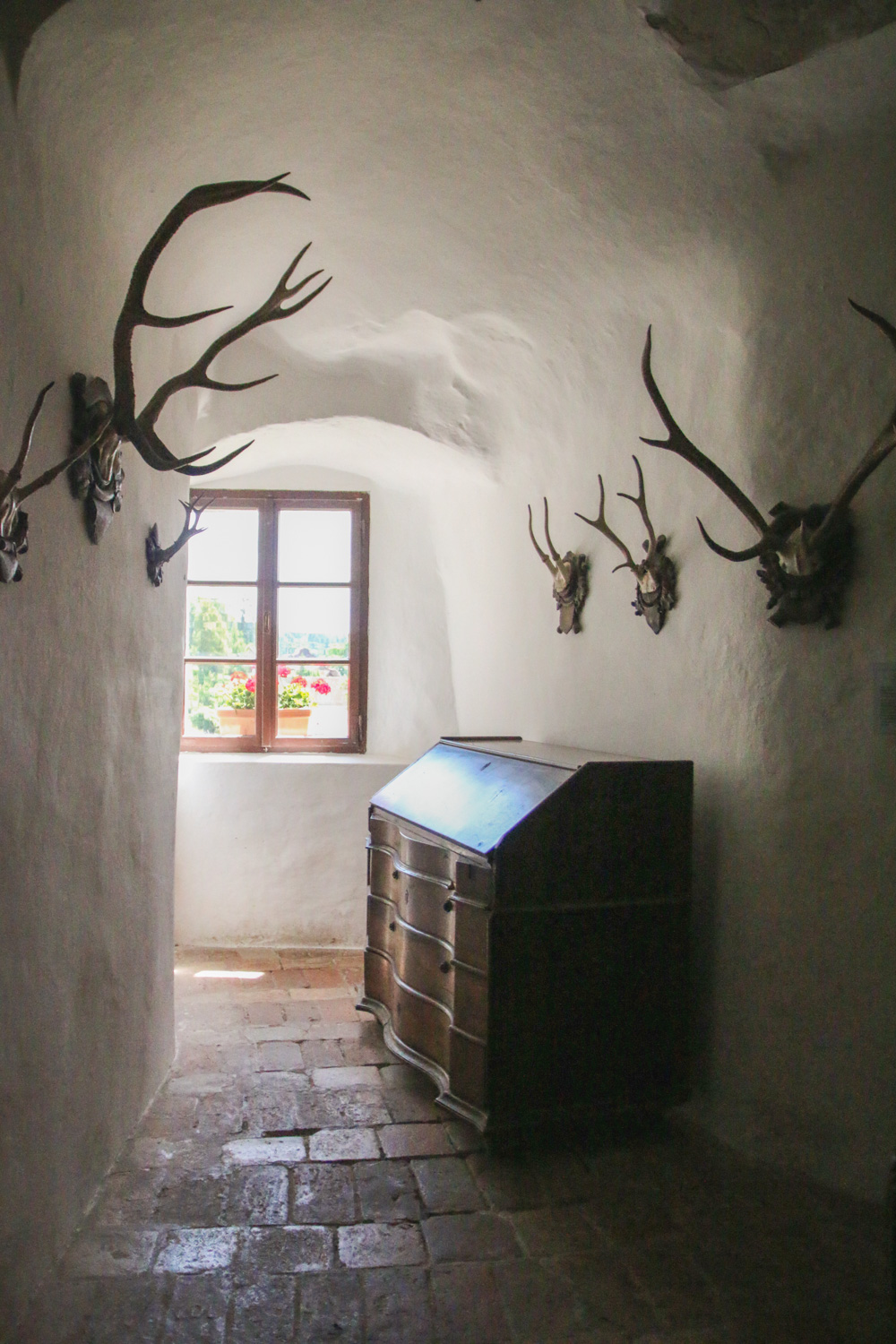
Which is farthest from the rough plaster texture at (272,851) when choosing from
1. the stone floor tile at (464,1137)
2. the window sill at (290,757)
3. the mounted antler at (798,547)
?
the mounted antler at (798,547)

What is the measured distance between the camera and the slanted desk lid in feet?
9.59

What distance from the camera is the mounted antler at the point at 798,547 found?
2.47 metres

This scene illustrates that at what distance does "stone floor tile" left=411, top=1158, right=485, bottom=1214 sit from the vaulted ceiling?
2800mm

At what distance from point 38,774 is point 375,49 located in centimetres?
188

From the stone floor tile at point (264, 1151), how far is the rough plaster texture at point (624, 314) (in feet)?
1.06

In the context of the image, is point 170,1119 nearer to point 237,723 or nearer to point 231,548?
point 237,723

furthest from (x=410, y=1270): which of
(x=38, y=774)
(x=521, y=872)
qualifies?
(x=38, y=774)

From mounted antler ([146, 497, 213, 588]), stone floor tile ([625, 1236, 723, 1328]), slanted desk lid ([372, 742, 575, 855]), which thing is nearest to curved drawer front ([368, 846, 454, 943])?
slanted desk lid ([372, 742, 575, 855])

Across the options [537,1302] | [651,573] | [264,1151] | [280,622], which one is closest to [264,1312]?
[537,1302]

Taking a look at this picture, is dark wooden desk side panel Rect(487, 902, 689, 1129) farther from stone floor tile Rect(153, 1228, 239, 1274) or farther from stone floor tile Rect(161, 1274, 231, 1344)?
stone floor tile Rect(161, 1274, 231, 1344)

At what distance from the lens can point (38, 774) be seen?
2.14 meters

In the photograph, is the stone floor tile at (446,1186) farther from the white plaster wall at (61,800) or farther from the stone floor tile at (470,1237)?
the white plaster wall at (61,800)

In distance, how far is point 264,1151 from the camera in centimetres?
284

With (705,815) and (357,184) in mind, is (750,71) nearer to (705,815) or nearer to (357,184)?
(357,184)
